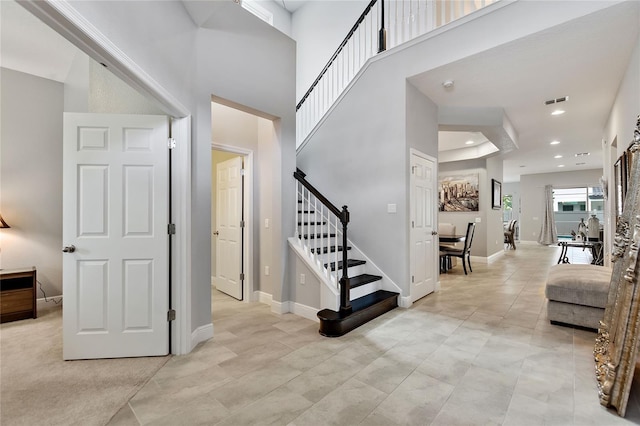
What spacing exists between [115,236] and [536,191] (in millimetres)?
13649

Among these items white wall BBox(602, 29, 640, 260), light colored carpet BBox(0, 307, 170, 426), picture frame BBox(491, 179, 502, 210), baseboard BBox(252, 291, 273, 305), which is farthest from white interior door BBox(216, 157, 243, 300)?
picture frame BBox(491, 179, 502, 210)

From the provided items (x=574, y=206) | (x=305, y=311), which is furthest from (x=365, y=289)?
(x=574, y=206)

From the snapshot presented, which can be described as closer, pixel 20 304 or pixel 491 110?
pixel 20 304

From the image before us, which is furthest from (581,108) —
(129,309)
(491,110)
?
(129,309)

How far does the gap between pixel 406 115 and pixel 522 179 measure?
1071cm

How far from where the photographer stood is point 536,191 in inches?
453

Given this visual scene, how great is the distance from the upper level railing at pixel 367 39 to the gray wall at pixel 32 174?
363 cm

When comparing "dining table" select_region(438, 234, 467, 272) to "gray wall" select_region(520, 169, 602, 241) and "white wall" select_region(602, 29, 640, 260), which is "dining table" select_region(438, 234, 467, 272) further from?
"gray wall" select_region(520, 169, 602, 241)

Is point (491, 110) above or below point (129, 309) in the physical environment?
above

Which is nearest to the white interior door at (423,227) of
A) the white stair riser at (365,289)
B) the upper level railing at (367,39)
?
the white stair riser at (365,289)

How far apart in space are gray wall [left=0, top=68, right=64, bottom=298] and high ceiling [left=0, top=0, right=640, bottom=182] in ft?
1.04

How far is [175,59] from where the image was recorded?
2496mm

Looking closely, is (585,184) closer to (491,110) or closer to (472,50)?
(491,110)

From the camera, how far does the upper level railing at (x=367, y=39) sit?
14.0 ft
